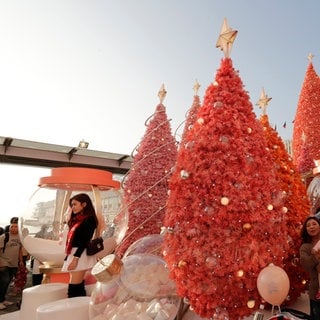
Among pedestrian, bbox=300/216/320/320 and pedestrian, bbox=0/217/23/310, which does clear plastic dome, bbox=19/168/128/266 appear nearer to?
pedestrian, bbox=300/216/320/320

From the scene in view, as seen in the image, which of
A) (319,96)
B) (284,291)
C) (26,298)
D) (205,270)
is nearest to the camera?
(284,291)

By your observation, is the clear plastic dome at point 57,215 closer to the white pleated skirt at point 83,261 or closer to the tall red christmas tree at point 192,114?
the white pleated skirt at point 83,261

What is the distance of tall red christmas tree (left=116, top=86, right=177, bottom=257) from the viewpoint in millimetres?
6246

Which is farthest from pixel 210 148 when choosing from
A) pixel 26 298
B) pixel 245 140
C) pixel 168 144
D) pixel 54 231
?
pixel 168 144

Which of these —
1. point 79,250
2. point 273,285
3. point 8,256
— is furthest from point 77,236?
point 8,256

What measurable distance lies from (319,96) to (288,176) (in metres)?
5.13

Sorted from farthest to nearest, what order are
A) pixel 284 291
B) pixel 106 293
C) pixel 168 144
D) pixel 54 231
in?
pixel 168 144 → pixel 54 231 → pixel 106 293 → pixel 284 291

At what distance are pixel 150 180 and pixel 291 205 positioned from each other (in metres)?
3.41

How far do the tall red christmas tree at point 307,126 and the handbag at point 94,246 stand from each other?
4.96m

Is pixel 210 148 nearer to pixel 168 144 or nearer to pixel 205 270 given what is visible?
pixel 205 270

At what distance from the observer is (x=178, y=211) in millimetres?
3076

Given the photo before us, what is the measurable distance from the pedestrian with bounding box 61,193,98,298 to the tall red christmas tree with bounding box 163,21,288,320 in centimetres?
110

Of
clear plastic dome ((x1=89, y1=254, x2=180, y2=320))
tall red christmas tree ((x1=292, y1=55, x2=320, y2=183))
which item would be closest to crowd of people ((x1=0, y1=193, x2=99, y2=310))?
clear plastic dome ((x1=89, y1=254, x2=180, y2=320))

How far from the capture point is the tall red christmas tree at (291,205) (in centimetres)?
343
